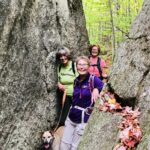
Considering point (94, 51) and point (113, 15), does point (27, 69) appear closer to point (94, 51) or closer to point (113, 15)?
point (94, 51)

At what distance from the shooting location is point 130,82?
727 centimetres

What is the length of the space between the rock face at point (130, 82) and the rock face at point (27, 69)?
3309 mm

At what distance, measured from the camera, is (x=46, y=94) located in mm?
10742

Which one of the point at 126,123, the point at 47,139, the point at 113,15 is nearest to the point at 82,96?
the point at 126,123

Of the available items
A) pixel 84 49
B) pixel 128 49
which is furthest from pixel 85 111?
pixel 84 49

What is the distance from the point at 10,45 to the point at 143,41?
163 inches

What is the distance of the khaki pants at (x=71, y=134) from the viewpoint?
8.16m

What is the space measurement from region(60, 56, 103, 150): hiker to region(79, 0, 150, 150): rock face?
0.45m

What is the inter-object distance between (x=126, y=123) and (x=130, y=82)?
96cm

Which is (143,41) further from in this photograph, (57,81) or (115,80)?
(57,81)

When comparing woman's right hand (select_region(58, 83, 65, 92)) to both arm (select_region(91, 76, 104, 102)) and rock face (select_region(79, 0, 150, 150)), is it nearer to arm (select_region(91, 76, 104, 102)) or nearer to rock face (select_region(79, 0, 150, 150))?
arm (select_region(91, 76, 104, 102))

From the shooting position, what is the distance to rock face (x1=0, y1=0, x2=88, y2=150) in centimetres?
1002

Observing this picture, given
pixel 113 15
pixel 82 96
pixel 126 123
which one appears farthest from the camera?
pixel 113 15

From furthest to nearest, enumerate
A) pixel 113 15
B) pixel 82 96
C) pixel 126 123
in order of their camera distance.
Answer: pixel 113 15 < pixel 82 96 < pixel 126 123
